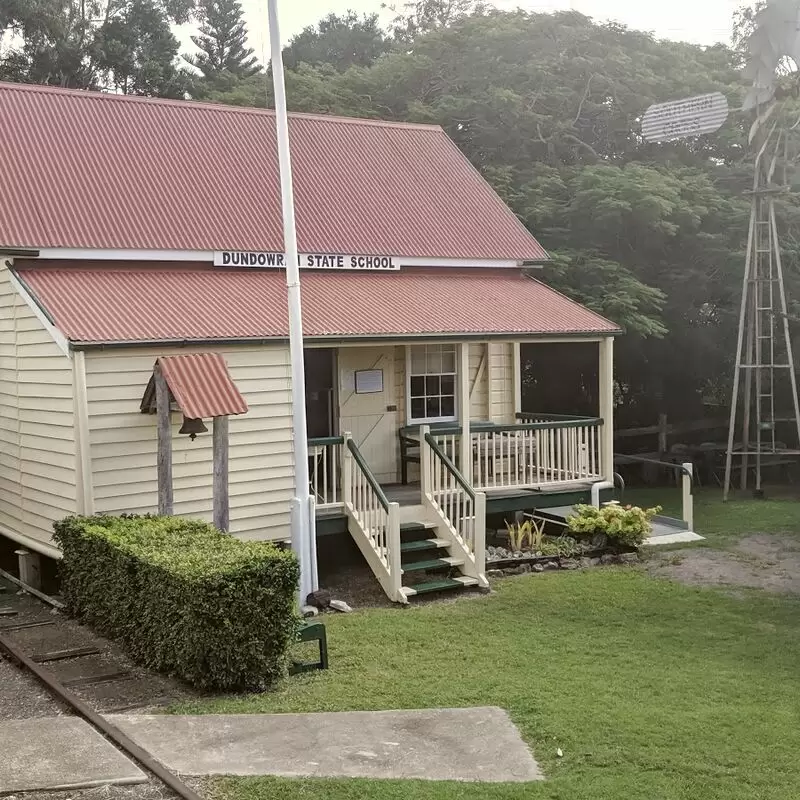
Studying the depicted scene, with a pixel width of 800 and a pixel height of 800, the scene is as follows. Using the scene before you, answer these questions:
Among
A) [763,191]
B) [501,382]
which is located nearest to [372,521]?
[501,382]

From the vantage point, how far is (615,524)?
14.5 metres

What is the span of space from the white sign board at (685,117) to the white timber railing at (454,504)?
12885 mm

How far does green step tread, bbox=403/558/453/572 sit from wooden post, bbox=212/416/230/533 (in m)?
2.60

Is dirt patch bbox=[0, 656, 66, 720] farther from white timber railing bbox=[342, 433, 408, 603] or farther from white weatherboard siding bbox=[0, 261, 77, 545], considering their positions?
white timber railing bbox=[342, 433, 408, 603]

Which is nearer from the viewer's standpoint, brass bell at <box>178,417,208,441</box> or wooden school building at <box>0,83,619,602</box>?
brass bell at <box>178,417,208,441</box>

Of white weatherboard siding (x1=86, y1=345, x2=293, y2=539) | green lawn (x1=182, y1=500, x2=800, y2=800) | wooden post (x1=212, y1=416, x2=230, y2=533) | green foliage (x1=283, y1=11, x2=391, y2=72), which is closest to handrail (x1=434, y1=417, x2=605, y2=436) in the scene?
green lawn (x1=182, y1=500, x2=800, y2=800)

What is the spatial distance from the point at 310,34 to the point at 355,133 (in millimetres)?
27377

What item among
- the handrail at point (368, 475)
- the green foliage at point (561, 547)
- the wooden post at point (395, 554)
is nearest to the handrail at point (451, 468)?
the handrail at point (368, 475)

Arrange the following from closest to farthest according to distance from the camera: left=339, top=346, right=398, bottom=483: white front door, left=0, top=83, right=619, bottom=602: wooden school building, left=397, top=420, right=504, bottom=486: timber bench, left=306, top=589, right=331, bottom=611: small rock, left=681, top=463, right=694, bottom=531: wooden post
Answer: left=0, top=83, right=619, bottom=602: wooden school building → left=306, top=589, right=331, bottom=611: small rock → left=339, top=346, right=398, bottom=483: white front door → left=397, top=420, right=504, bottom=486: timber bench → left=681, top=463, right=694, bottom=531: wooden post

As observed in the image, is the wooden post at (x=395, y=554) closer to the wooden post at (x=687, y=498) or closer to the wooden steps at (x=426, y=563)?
the wooden steps at (x=426, y=563)

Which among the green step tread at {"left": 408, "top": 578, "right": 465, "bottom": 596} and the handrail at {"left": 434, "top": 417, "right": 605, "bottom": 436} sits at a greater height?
the handrail at {"left": 434, "top": 417, "right": 605, "bottom": 436}

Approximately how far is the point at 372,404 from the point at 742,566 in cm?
565

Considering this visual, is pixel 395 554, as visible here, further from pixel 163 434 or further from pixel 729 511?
pixel 729 511

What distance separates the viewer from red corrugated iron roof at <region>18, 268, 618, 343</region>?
12.2 meters
